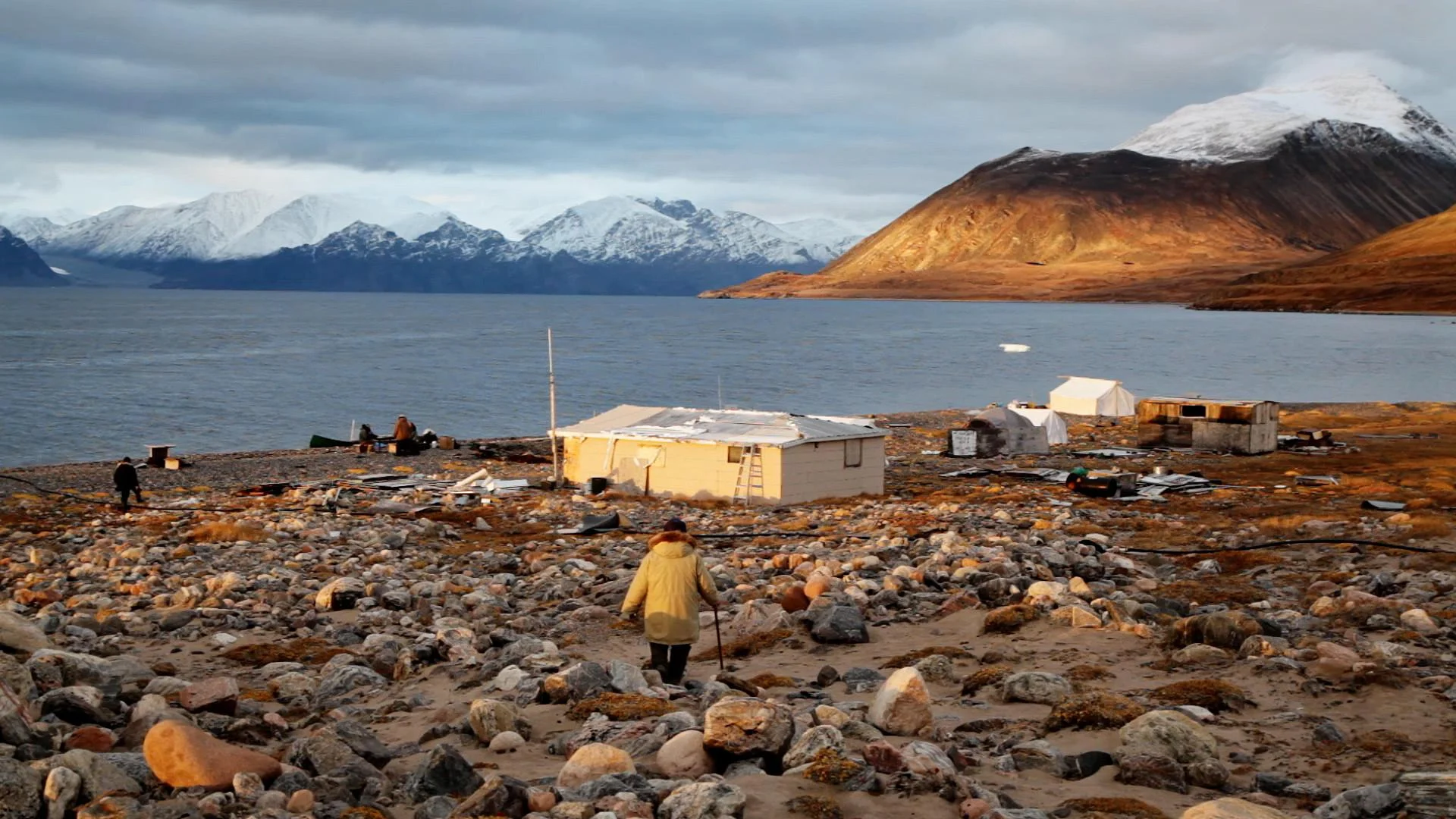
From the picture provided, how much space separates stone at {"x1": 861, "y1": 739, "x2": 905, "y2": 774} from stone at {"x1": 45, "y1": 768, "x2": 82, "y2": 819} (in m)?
4.84

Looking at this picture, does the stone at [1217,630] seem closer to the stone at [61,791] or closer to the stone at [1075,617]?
the stone at [1075,617]

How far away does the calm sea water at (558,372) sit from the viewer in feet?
232

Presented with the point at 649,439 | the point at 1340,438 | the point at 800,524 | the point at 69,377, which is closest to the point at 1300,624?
the point at 800,524

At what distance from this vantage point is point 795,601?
16.0 meters

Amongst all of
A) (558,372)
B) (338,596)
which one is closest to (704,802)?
(338,596)

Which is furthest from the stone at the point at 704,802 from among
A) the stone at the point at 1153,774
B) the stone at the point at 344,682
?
the stone at the point at 344,682

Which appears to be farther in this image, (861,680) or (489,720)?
(861,680)

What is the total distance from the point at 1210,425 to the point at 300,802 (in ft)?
136

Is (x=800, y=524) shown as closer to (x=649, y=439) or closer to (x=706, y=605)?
(x=649, y=439)

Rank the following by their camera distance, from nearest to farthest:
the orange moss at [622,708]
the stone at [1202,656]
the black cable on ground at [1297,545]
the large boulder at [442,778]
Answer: the large boulder at [442,778]
the orange moss at [622,708]
the stone at [1202,656]
the black cable on ground at [1297,545]

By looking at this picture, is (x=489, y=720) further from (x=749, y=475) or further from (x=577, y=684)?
(x=749, y=475)

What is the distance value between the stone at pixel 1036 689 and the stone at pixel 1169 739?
64.9 inches

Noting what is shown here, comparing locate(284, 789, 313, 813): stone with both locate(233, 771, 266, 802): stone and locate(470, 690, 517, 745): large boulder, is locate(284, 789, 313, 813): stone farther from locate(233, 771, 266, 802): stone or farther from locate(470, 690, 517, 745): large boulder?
locate(470, 690, 517, 745): large boulder

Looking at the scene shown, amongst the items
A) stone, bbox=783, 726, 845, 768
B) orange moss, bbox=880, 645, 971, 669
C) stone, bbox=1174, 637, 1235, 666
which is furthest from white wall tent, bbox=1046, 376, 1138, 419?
stone, bbox=783, 726, 845, 768
